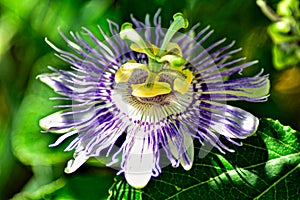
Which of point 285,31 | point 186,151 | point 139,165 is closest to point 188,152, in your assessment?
point 186,151

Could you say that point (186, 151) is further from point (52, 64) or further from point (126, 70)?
point (52, 64)

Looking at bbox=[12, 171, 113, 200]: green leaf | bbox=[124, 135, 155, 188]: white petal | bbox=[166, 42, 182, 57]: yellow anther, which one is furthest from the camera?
bbox=[12, 171, 113, 200]: green leaf

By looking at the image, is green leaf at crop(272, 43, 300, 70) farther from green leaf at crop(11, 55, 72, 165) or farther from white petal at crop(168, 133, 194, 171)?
green leaf at crop(11, 55, 72, 165)

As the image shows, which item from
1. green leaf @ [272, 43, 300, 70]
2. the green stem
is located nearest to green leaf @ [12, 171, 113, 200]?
the green stem

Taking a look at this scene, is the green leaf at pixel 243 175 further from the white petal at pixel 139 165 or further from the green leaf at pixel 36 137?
the green leaf at pixel 36 137

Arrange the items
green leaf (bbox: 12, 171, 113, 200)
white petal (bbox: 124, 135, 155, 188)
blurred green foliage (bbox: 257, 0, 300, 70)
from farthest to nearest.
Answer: green leaf (bbox: 12, 171, 113, 200) → blurred green foliage (bbox: 257, 0, 300, 70) → white petal (bbox: 124, 135, 155, 188)

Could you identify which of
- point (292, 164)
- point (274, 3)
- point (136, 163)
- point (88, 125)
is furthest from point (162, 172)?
point (274, 3)

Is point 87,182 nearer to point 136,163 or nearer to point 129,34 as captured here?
point 136,163
